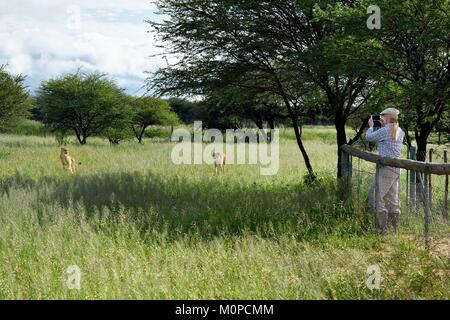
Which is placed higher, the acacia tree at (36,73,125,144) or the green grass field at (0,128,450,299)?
the acacia tree at (36,73,125,144)

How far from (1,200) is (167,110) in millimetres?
29992

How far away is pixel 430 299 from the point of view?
4.12 meters

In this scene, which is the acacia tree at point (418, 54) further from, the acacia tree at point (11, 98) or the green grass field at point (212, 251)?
the acacia tree at point (11, 98)

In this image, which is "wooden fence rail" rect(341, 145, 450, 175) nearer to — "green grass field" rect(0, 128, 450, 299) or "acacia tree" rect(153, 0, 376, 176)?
"green grass field" rect(0, 128, 450, 299)

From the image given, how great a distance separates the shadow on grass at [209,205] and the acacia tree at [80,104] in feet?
55.2

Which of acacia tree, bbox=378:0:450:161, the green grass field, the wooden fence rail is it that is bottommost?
the green grass field

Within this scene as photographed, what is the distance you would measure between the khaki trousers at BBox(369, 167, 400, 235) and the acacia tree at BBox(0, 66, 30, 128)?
23.1 m

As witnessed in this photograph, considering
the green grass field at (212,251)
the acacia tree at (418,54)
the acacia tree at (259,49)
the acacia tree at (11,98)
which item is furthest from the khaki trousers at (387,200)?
the acacia tree at (11,98)

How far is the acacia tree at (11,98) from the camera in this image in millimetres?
24403

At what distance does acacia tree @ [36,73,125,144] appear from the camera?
28.0 metres

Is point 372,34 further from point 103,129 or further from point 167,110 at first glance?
point 167,110

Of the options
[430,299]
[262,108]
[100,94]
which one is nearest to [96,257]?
[430,299]

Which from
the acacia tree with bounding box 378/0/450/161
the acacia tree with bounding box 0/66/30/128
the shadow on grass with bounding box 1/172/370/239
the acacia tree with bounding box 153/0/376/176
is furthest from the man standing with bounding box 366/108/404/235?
the acacia tree with bounding box 0/66/30/128
